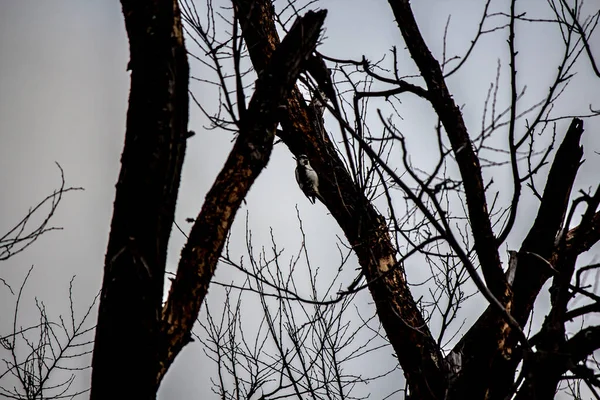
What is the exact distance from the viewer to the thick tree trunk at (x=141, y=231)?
1988 millimetres

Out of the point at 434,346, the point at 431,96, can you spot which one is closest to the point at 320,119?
the point at 431,96

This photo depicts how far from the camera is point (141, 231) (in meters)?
2.00

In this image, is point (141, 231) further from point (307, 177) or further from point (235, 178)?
point (307, 177)

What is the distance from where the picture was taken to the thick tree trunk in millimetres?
1988

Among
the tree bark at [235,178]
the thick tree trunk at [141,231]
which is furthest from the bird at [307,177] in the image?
the thick tree trunk at [141,231]

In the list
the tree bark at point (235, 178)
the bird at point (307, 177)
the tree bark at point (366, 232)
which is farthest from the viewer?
the bird at point (307, 177)

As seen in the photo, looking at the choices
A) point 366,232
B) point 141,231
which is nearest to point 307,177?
point 366,232

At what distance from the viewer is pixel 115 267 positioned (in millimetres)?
1997

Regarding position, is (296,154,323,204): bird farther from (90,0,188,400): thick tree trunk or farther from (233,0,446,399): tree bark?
(90,0,188,400): thick tree trunk

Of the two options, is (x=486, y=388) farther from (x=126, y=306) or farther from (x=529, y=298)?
(x=126, y=306)

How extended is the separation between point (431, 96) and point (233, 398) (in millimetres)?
3046

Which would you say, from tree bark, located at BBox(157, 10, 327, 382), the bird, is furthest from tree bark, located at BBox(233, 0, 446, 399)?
tree bark, located at BBox(157, 10, 327, 382)

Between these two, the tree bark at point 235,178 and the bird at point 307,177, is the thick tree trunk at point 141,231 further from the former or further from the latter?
the bird at point 307,177

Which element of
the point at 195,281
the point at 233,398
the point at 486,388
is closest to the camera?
the point at 195,281
